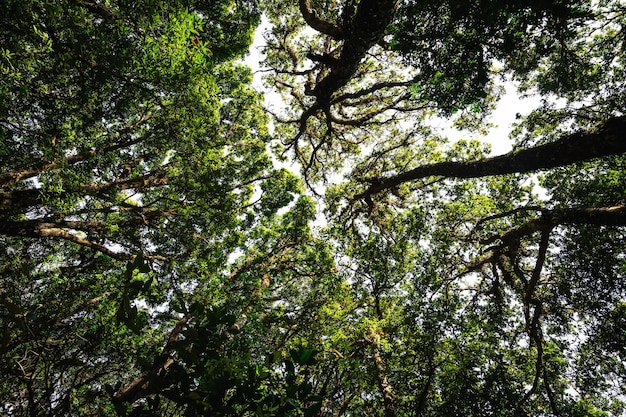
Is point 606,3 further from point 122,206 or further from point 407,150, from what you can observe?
point 122,206

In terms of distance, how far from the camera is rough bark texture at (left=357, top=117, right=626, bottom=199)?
4.20 meters

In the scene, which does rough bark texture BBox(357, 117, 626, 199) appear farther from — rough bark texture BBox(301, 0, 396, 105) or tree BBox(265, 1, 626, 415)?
rough bark texture BBox(301, 0, 396, 105)

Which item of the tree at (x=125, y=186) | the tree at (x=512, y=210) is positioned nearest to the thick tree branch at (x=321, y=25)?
the tree at (x=512, y=210)

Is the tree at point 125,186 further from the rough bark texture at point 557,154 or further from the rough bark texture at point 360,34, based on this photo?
the rough bark texture at point 557,154

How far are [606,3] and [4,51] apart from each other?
349 inches

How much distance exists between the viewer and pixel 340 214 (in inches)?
408

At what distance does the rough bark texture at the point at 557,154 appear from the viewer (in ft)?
13.8

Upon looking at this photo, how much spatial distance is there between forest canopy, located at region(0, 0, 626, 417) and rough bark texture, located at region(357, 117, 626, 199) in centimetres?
3

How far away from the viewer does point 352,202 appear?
9.95m

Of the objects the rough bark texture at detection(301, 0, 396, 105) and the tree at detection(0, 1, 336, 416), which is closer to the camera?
the tree at detection(0, 1, 336, 416)

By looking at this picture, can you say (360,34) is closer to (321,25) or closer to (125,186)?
(321,25)

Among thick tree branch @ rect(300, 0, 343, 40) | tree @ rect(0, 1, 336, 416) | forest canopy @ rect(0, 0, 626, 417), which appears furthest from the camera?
thick tree branch @ rect(300, 0, 343, 40)

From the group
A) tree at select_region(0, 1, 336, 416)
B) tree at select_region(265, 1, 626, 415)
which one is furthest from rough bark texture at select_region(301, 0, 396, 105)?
tree at select_region(0, 1, 336, 416)

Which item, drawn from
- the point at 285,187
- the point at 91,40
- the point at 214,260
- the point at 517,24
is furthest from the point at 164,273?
the point at 517,24
